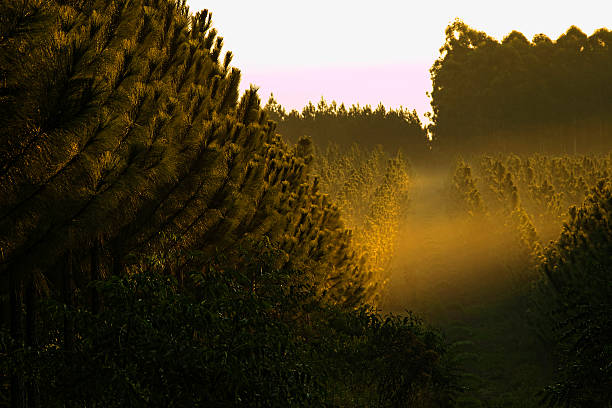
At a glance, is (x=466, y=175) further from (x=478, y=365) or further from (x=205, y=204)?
(x=205, y=204)

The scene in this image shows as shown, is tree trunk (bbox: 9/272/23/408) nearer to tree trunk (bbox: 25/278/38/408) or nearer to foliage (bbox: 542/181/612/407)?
tree trunk (bbox: 25/278/38/408)

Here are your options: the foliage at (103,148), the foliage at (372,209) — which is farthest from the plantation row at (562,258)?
the foliage at (103,148)

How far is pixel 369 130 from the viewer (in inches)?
4461

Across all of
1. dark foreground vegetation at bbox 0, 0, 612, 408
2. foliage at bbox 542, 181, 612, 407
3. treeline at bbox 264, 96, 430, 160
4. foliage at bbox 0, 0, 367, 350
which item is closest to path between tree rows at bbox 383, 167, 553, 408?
dark foreground vegetation at bbox 0, 0, 612, 408

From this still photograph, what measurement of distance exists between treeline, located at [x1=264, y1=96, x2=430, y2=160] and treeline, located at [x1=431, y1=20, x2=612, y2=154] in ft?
59.5

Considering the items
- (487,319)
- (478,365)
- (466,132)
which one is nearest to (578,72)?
(466,132)

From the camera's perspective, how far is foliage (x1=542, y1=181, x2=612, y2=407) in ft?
33.1

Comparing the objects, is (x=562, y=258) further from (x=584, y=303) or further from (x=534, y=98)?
(x=534, y=98)

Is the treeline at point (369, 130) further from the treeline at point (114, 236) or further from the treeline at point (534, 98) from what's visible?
the treeline at point (114, 236)

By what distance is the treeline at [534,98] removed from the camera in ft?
275

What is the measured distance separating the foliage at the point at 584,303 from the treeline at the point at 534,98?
207 ft

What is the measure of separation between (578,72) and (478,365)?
70.3 m

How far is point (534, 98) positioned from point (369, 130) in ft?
109

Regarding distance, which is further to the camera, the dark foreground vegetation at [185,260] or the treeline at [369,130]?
the treeline at [369,130]
